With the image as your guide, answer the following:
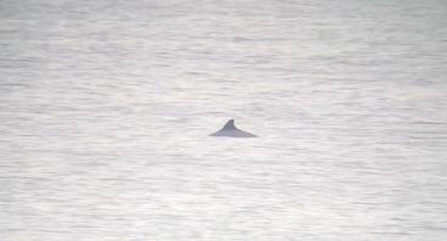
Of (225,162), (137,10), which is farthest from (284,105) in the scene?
(137,10)

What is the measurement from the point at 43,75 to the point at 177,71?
53cm

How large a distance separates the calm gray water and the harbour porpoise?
4 cm

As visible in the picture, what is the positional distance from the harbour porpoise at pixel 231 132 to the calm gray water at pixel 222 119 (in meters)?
0.04

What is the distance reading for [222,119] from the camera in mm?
3209

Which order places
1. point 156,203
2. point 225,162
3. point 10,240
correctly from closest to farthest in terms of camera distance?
point 10,240
point 156,203
point 225,162

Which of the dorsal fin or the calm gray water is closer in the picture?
the calm gray water

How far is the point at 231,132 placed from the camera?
3.12 metres

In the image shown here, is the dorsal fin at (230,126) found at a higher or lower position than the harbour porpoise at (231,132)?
higher

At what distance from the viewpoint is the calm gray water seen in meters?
2.50

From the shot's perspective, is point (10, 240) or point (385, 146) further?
point (385, 146)

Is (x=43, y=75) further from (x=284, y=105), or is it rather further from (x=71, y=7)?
(x=284, y=105)

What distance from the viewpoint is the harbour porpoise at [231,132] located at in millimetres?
3100

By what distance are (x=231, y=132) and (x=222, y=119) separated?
0.11 meters

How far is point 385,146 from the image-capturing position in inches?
118
